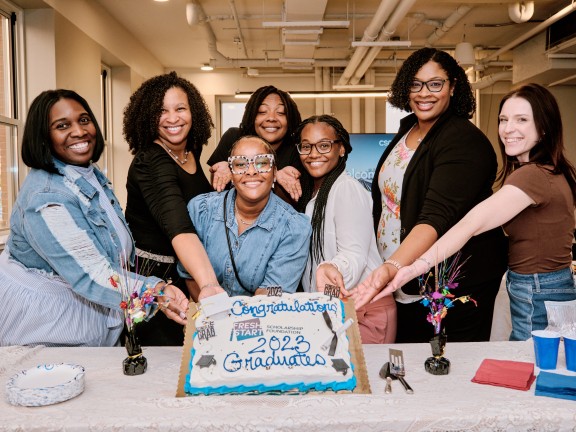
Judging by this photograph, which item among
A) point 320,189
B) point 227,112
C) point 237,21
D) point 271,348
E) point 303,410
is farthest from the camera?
point 227,112

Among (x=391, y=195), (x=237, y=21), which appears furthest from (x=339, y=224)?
(x=237, y=21)

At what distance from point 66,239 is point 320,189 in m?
1.02

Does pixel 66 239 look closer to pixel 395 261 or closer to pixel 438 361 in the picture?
pixel 395 261

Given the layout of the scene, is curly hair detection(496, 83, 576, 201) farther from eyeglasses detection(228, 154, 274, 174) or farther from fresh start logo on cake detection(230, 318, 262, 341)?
fresh start logo on cake detection(230, 318, 262, 341)

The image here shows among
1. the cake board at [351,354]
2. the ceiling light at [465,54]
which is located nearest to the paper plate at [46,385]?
the cake board at [351,354]

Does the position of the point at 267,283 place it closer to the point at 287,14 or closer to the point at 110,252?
the point at 110,252

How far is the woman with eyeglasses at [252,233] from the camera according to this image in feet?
6.44

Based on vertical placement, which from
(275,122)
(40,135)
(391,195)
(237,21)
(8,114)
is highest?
(237,21)

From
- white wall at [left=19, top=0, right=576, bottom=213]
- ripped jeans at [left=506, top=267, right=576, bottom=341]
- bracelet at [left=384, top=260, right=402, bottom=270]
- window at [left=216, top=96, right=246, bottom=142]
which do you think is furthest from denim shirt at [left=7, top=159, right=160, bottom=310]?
window at [left=216, top=96, right=246, bottom=142]

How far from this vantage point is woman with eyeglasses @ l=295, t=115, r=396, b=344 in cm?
203

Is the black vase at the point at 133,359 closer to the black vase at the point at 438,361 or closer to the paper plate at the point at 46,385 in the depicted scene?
the paper plate at the point at 46,385

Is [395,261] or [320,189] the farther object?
[320,189]

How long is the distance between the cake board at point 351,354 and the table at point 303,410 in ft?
0.09

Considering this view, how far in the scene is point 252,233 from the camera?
1982 mm
